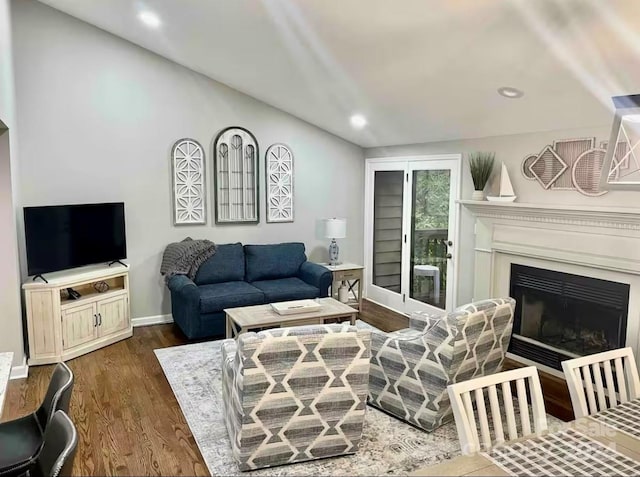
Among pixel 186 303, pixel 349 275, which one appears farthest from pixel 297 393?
pixel 349 275

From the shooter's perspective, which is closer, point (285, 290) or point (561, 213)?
point (561, 213)

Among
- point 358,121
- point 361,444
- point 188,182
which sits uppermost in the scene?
point 358,121

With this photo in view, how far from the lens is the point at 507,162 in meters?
4.79

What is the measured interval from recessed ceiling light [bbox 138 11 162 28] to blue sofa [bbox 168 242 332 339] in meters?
2.46

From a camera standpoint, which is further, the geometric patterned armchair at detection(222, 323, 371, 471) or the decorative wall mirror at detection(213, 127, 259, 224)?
the decorative wall mirror at detection(213, 127, 259, 224)

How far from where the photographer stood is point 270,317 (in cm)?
458

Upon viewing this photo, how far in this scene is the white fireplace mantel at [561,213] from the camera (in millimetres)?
3749

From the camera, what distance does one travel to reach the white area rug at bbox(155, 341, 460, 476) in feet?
9.79

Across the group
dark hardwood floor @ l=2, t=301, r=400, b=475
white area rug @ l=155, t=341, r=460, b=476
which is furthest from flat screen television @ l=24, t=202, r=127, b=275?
white area rug @ l=155, t=341, r=460, b=476

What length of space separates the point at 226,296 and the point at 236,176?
5.42 ft

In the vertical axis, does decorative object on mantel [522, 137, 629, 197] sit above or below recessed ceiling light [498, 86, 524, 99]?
below

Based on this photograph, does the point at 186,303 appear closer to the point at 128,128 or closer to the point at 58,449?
Answer: the point at 128,128

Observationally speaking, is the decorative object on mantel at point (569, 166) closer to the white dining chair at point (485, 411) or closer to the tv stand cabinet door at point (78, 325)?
the white dining chair at point (485, 411)

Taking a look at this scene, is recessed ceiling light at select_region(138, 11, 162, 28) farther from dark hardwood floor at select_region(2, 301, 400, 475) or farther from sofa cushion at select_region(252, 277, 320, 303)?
dark hardwood floor at select_region(2, 301, 400, 475)
